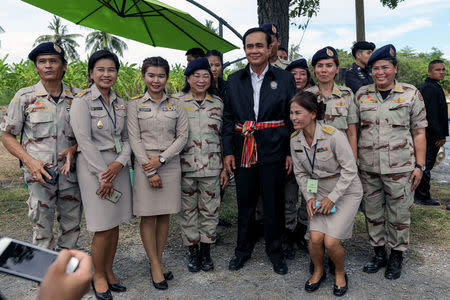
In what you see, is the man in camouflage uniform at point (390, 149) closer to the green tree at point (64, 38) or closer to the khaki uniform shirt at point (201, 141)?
the khaki uniform shirt at point (201, 141)

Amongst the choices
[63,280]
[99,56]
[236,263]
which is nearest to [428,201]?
[236,263]

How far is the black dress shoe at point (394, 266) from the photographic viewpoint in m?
3.31

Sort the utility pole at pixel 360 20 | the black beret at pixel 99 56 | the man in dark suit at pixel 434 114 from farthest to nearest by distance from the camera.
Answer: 1. the utility pole at pixel 360 20
2. the man in dark suit at pixel 434 114
3. the black beret at pixel 99 56

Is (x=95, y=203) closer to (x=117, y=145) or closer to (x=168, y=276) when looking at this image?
(x=117, y=145)

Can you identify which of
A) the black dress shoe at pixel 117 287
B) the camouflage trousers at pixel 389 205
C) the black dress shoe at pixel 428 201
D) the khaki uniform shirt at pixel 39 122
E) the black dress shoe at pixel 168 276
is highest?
the khaki uniform shirt at pixel 39 122

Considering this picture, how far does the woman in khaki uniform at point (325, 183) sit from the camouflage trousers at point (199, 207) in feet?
2.90

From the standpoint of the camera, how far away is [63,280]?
0.79 metres

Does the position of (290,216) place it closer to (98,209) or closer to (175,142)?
(175,142)

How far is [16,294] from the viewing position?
3125mm

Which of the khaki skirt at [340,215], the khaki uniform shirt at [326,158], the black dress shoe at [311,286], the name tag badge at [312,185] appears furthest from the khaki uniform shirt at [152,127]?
the black dress shoe at [311,286]

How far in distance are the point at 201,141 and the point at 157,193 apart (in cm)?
65

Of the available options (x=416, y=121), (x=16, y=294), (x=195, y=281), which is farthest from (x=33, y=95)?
(x=416, y=121)

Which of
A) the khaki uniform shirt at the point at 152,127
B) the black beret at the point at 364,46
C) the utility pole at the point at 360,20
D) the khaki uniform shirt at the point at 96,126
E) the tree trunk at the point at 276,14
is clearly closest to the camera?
the khaki uniform shirt at the point at 96,126

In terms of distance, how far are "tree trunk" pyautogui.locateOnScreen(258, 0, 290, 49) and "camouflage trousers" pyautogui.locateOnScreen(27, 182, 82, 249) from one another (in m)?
4.67
